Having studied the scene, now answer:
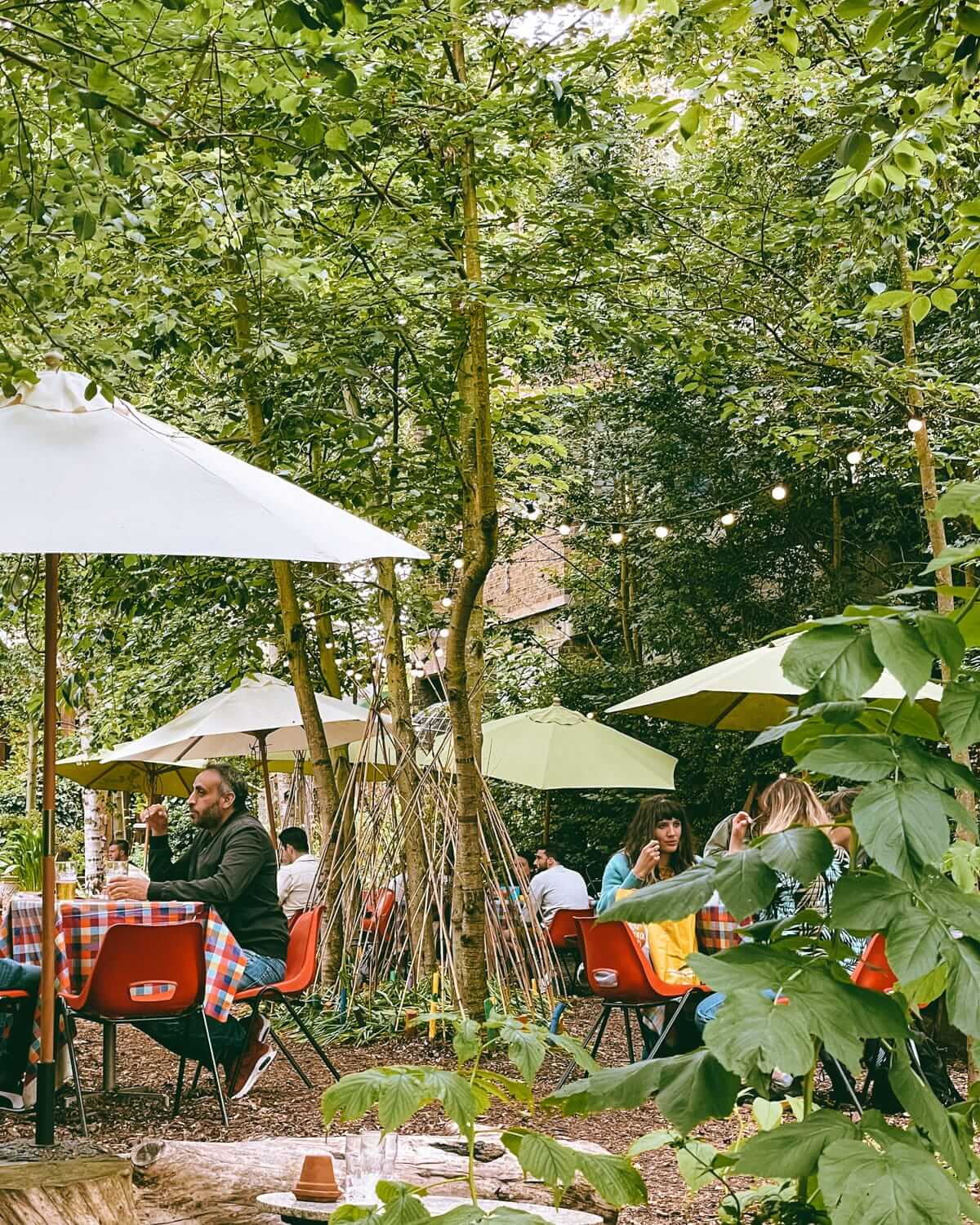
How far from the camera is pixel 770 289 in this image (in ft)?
29.6

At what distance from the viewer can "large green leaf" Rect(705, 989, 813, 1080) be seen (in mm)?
1203

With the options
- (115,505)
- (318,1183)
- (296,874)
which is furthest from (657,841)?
(318,1183)

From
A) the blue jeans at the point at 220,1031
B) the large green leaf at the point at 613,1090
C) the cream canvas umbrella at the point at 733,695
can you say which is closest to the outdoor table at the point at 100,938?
the blue jeans at the point at 220,1031

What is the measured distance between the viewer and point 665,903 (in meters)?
1.49

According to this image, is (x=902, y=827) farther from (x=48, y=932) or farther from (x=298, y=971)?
(x=298, y=971)

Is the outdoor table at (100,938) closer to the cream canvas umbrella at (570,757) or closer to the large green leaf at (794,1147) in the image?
the large green leaf at (794,1147)

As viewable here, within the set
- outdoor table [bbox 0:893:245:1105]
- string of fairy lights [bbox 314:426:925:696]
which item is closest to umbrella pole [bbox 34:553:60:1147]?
outdoor table [bbox 0:893:245:1105]

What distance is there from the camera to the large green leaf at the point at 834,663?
1407mm

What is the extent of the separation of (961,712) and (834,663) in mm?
159

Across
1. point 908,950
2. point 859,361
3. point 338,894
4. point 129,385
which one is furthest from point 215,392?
point 908,950

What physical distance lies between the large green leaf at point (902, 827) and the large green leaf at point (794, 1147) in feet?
0.92

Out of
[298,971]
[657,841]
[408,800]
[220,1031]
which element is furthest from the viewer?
[408,800]

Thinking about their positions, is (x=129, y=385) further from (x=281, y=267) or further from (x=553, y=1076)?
(x=553, y=1076)

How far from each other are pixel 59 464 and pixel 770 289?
6.32 meters
